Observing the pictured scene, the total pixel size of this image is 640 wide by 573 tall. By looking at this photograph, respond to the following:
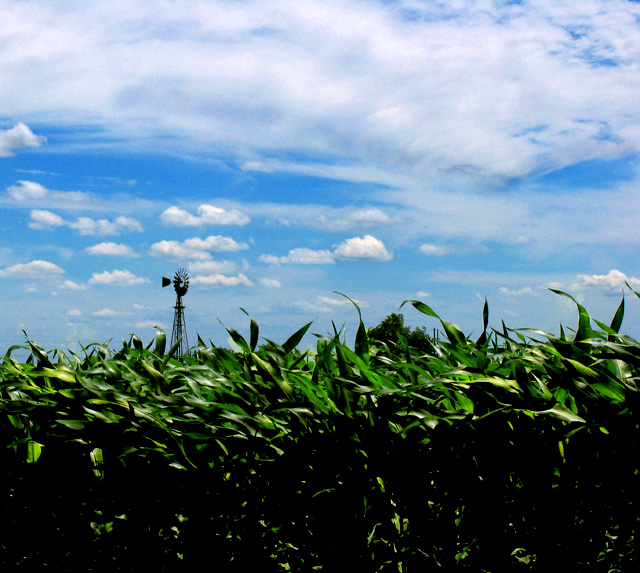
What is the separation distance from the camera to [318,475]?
7.79ft

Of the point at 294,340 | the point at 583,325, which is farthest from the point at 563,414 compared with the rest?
the point at 294,340

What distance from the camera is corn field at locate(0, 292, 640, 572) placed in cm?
225

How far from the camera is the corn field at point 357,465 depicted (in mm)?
2254

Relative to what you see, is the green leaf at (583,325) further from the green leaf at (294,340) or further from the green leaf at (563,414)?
the green leaf at (294,340)

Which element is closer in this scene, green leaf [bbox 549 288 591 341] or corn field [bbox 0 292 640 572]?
corn field [bbox 0 292 640 572]

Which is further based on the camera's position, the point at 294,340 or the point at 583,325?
the point at 294,340

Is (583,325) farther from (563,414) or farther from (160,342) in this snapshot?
(160,342)

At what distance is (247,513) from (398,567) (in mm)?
639

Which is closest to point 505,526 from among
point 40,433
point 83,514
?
point 83,514

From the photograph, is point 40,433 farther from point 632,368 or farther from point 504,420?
point 632,368

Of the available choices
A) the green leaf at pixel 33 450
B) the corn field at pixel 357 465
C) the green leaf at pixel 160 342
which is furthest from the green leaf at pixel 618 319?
the green leaf at pixel 33 450

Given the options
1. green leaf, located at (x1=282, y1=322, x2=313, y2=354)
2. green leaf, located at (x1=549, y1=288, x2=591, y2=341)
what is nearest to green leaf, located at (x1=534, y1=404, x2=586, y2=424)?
green leaf, located at (x1=549, y1=288, x2=591, y2=341)

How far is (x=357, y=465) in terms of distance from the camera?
233cm

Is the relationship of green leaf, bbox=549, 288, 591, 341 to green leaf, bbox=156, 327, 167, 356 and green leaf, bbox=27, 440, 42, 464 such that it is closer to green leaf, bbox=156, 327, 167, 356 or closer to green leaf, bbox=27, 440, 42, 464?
green leaf, bbox=156, 327, 167, 356
